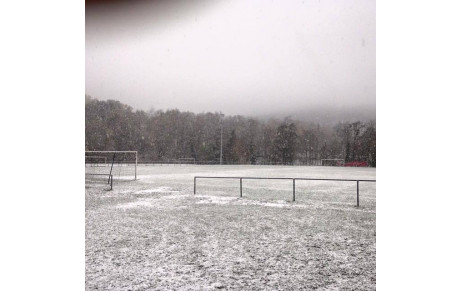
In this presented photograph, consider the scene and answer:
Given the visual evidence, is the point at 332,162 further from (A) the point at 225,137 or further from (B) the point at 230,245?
(B) the point at 230,245

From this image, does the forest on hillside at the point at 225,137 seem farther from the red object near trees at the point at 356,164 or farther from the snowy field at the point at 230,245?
the snowy field at the point at 230,245

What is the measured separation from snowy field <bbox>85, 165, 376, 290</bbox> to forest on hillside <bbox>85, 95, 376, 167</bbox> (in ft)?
54.1

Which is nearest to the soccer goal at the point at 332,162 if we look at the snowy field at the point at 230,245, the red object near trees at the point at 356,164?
the red object near trees at the point at 356,164

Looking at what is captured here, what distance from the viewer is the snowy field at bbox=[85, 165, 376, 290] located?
214 cm

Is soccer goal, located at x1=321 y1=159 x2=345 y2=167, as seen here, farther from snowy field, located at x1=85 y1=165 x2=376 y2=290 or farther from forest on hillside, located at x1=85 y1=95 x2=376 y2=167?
snowy field, located at x1=85 y1=165 x2=376 y2=290

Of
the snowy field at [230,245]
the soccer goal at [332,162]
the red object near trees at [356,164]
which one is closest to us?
the snowy field at [230,245]

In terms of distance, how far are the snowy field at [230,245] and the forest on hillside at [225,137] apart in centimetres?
1648

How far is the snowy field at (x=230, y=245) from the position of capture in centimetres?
214
